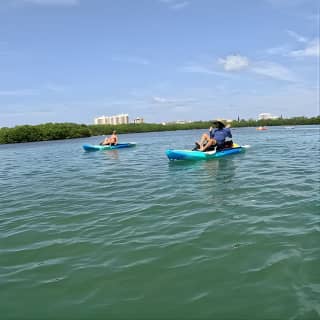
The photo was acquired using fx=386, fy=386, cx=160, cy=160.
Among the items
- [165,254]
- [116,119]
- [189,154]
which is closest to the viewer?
[165,254]

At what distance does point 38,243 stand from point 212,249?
257cm

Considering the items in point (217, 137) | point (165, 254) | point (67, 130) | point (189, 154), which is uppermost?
point (67, 130)

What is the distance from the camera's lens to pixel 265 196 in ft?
26.5

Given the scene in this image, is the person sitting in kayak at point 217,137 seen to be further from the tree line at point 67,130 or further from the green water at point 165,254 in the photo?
the tree line at point 67,130

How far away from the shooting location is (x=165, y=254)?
4891mm

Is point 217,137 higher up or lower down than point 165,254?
higher up

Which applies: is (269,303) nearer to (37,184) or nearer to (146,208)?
(146,208)

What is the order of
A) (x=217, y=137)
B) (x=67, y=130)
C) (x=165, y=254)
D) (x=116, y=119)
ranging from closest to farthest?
(x=165, y=254) → (x=217, y=137) → (x=67, y=130) → (x=116, y=119)

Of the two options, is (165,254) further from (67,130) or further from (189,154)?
(67,130)

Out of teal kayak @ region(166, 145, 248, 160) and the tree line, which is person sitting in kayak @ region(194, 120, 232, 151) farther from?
the tree line

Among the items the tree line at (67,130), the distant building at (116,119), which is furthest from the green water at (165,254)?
the distant building at (116,119)

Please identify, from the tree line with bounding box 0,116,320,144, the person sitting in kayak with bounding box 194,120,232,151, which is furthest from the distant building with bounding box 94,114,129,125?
the person sitting in kayak with bounding box 194,120,232,151

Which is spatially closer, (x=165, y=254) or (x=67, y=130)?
(x=165, y=254)

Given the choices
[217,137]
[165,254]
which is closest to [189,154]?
[217,137]
